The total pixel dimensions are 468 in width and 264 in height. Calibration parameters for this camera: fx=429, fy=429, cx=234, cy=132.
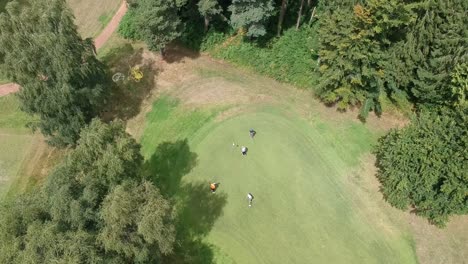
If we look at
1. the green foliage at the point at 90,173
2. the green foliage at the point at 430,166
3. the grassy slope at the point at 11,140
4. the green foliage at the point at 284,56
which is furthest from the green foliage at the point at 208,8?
the green foliage at the point at 430,166

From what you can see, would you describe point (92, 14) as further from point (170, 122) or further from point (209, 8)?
point (170, 122)

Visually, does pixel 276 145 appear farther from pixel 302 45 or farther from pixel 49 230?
pixel 49 230

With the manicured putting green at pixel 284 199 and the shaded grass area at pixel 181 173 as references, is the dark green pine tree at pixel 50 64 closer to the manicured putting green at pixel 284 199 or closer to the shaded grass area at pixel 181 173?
the shaded grass area at pixel 181 173

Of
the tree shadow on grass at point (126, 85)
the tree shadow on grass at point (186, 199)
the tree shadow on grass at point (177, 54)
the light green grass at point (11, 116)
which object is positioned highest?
the tree shadow on grass at point (177, 54)

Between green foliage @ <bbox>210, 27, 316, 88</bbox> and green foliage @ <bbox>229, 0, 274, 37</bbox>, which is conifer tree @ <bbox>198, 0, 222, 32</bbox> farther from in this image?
green foliage @ <bbox>210, 27, 316, 88</bbox>

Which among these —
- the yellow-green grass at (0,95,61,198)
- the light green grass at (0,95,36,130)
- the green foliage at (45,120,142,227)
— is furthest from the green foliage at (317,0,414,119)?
the light green grass at (0,95,36,130)

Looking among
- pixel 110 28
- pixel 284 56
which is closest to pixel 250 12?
pixel 284 56

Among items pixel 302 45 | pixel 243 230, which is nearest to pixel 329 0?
pixel 302 45

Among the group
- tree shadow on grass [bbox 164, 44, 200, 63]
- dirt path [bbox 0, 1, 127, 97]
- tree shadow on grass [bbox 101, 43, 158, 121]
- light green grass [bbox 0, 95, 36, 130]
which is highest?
dirt path [bbox 0, 1, 127, 97]
